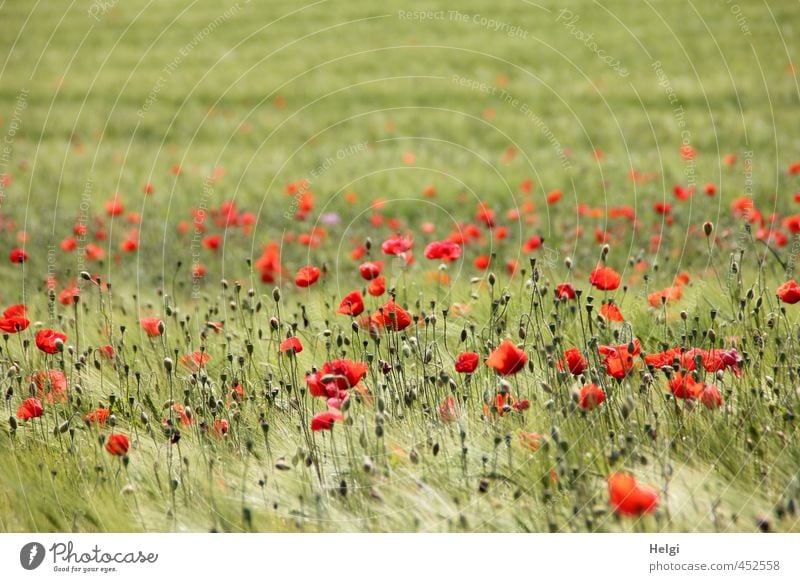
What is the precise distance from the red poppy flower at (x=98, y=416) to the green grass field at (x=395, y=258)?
0.14 ft

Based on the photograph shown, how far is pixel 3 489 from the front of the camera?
2.87m

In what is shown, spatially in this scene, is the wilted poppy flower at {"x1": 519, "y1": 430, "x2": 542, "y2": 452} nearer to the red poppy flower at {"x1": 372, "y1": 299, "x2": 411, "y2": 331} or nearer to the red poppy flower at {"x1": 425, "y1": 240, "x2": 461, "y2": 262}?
the red poppy flower at {"x1": 372, "y1": 299, "x2": 411, "y2": 331}

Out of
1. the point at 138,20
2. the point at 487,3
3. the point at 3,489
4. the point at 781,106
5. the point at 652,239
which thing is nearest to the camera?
the point at 3,489

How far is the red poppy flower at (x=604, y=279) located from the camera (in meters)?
3.15

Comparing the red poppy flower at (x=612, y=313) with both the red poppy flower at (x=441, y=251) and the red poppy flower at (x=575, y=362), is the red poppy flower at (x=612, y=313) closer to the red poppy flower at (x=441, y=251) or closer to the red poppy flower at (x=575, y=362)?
the red poppy flower at (x=575, y=362)

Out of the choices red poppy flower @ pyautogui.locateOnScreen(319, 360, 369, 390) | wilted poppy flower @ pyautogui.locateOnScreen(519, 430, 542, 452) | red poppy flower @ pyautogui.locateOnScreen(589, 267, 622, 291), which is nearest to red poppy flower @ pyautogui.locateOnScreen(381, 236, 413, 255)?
red poppy flower @ pyautogui.locateOnScreen(589, 267, 622, 291)

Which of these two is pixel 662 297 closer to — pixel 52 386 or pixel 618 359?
pixel 618 359

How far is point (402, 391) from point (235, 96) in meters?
8.48

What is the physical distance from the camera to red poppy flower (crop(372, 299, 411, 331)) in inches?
121

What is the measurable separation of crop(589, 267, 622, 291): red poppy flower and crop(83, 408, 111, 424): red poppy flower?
188cm

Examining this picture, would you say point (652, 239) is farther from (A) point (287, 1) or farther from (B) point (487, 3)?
(A) point (287, 1)

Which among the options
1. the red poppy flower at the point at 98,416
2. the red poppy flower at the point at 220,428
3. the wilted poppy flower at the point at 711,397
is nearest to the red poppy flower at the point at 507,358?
the wilted poppy flower at the point at 711,397

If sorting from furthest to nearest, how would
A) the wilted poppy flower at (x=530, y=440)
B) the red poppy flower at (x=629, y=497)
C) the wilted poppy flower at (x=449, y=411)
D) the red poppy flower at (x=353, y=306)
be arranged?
1. the red poppy flower at (x=353, y=306)
2. the wilted poppy flower at (x=449, y=411)
3. the wilted poppy flower at (x=530, y=440)
4. the red poppy flower at (x=629, y=497)
